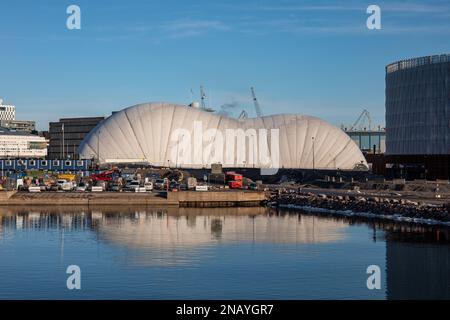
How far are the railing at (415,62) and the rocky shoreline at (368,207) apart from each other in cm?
3874

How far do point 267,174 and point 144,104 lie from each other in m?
27.2

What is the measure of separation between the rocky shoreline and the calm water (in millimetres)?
3788

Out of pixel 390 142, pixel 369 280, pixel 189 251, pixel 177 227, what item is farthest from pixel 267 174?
pixel 369 280

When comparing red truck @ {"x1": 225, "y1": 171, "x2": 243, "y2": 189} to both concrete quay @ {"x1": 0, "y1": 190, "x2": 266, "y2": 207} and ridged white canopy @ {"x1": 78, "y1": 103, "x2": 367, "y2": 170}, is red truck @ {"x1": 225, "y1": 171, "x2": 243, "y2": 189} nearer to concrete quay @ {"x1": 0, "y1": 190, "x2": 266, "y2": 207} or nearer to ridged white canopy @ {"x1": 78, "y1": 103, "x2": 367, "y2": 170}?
concrete quay @ {"x1": 0, "y1": 190, "x2": 266, "y2": 207}

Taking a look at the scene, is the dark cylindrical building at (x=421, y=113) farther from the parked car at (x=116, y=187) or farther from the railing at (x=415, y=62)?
the parked car at (x=116, y=187)

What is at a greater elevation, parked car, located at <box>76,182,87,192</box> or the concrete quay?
parked car, located at <box>76,182,87,192</box>

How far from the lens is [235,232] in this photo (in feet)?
201

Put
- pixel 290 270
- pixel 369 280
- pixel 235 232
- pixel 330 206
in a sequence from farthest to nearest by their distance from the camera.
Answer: pixel 330 206 < pixel 235 232 < pixel 290 270 < pixel 369 280

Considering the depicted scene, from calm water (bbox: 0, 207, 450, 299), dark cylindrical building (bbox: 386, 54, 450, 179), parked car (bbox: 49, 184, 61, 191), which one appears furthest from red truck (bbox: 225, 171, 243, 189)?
calm water (bbox: 0, 207, 450, 299)

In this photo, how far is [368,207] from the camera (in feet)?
257

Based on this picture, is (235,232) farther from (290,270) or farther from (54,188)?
(54,188)

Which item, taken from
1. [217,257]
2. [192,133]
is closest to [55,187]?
[217,257]

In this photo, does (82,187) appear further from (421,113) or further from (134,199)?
(421,113)

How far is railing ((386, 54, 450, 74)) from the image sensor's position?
125938 mm
